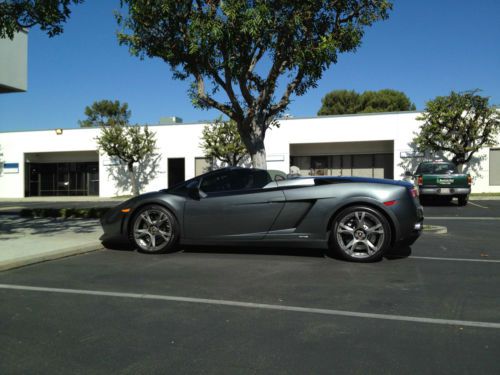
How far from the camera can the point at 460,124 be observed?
23.5 metres

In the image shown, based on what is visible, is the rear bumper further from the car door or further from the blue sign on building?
the blue sign on building

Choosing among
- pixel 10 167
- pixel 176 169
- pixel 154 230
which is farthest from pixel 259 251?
pixel 10 167

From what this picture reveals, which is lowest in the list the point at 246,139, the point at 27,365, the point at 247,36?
the point at 27,365

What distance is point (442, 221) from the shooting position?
1121 cm

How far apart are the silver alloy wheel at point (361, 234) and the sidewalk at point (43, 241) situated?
12.6 feet

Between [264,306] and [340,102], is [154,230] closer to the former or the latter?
[264,306]

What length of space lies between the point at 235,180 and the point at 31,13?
5829 mm

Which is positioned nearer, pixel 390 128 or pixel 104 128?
pixel 390 128

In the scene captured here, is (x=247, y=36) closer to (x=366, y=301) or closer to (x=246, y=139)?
Answer: (x=246, y=139)

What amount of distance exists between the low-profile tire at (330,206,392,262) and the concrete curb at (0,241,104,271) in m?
3.72

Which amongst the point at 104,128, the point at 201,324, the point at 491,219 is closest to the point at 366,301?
the point at 201,324

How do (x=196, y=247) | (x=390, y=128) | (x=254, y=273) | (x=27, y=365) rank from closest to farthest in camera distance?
(x=27, y=365) → (x=254, y=273) → (x=196, y=247) → (x=390, y=128)

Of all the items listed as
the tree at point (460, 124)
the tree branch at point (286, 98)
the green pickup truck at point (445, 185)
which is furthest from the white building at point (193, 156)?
the tree branch at point (286, 98)

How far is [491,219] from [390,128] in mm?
16404
